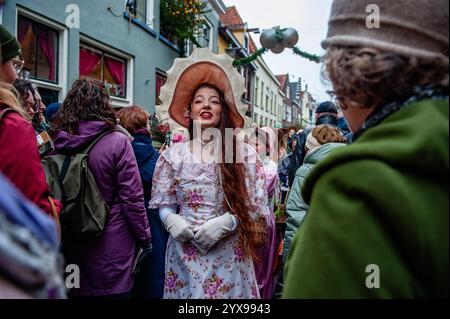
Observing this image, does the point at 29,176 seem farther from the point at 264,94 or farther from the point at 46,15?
the point at 264,94

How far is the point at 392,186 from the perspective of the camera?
0.66 meters

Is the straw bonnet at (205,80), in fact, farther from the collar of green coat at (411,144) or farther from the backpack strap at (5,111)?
the collar of green coat at (411,144)

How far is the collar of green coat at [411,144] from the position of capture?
67cm

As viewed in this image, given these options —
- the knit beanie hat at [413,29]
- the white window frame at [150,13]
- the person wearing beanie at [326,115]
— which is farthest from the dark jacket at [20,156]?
the white window frame at [150,13]

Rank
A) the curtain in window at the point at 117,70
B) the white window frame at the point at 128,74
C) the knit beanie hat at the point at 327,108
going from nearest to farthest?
the knit beanie hat at the point at 327,108, the white window frame at the point at 128,74, the curtain in window at the point at 117,70

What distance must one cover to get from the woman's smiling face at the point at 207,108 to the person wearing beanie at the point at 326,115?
1585mm

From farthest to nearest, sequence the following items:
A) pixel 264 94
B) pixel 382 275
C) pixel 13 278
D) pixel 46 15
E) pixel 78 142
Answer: pixel 264 94, pixel 46 15, pixel 78 142, pixel 382 275, pixel 13 278

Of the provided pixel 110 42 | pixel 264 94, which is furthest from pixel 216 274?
pixel 264 94

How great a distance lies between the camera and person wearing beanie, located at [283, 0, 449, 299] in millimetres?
665

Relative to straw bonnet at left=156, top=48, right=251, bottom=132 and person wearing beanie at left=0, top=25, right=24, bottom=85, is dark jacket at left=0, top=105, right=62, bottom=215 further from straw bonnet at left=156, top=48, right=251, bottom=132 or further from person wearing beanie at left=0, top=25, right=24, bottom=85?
straw bonnet at left=156, top=48, right=251, bottom=132

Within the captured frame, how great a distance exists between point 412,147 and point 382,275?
0.24 meters

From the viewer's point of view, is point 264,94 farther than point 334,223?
Yes

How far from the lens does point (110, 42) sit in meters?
7.07

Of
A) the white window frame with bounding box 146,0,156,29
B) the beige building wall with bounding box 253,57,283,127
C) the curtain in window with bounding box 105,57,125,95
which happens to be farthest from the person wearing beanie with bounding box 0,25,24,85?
the beige building wall with bounding box 253,57,283,127
